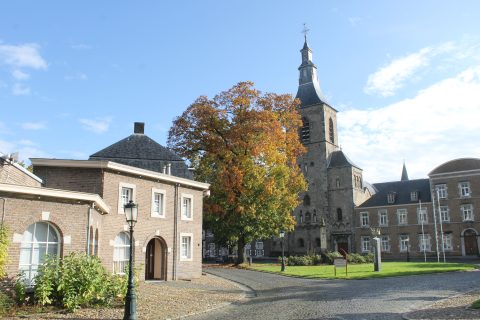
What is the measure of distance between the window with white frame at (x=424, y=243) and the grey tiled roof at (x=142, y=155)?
113 feet

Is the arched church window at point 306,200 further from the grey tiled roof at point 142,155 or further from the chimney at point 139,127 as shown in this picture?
the chimney at point 139,127

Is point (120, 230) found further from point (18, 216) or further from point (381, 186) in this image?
point (381, 186)

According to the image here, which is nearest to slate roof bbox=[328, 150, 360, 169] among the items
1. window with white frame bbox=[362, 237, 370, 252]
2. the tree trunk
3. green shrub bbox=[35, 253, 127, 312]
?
window with white frame bbox=[362, 237, 370, 252]

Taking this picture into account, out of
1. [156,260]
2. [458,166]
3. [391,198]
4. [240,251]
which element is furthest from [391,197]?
[156,260]

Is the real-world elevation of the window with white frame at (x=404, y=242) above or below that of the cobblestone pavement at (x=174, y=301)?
above

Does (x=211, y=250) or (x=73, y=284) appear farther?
(x=211, y=250)

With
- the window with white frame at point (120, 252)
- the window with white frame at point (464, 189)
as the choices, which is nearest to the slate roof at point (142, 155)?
the window with white frame at point (120, 252)

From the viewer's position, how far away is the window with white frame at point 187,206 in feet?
91.5

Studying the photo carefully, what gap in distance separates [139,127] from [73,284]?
18.0 metres

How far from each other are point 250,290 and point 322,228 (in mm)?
30881

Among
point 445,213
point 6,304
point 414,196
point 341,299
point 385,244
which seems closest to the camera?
point 6,304

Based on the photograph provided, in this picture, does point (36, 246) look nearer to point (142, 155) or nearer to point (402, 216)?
point (142, 155)

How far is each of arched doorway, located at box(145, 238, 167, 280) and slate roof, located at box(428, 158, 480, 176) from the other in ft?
124

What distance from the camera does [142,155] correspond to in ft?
95.3
